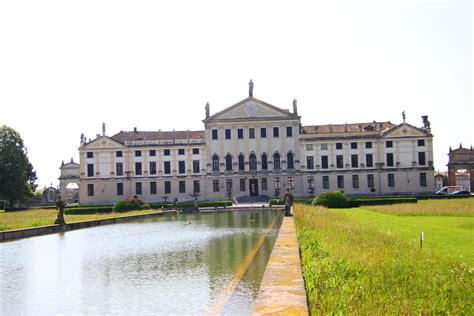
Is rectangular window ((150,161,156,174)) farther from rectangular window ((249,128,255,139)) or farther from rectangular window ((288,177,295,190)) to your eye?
rectangular window ((288,177,295,190))

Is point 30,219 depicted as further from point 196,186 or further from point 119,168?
point 119,168

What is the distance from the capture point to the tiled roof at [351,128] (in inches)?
2155

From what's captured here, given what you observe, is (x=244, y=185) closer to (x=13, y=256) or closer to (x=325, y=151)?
(x=325, y=151)

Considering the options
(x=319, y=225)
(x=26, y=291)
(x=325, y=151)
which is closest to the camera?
(x=26, y=291)

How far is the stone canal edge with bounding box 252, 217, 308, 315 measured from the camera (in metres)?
5.14

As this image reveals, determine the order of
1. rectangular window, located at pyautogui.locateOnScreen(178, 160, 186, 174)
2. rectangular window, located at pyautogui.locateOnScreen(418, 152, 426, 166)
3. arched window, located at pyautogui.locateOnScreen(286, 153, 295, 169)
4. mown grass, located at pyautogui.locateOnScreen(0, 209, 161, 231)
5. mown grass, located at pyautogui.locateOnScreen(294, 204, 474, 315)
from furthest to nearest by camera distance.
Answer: rectangular window, located at pyautogui.locateOnScreen(178, 160, 186, 174), arched window, located at pyautogui.locateOnScreen(286, 153, 295, 169), rectangular window, located at pyautogui.locateOnScreen(418, 152, 426, 166), mown grass, located at pyautogui.locateOnScreen(0, 209, 161, 231), mown grass, located at pyautogui.locateOnScreen(294, 204, 474, 315)

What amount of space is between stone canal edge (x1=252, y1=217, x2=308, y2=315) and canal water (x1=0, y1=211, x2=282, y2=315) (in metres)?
0.63

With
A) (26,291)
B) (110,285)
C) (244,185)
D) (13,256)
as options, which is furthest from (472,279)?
(244,185)

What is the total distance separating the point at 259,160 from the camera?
54188 millimetres

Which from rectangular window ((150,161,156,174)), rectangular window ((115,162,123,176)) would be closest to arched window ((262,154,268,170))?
rectangular window ((150,161,156,174))

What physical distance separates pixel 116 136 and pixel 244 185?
1560cm

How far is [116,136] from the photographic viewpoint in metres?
57.5

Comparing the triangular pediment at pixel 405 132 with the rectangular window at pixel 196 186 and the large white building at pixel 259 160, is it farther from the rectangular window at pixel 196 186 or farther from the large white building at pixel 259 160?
the rectangular window at pixel 196 186

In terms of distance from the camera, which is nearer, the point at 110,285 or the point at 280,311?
the point at 280,311
